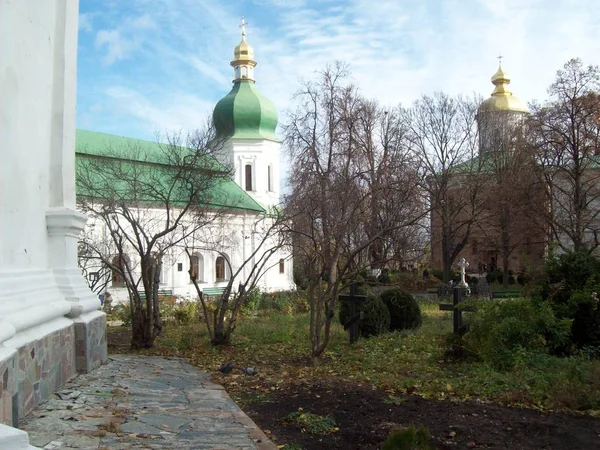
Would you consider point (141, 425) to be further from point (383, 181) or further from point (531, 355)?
point (383, 181)

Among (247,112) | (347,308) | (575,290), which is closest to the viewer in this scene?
(575,290)

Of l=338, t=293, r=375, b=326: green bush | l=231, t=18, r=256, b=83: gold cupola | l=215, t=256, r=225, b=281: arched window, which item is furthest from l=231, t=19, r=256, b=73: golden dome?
l=338, t=293, r=375, b=326: green bush

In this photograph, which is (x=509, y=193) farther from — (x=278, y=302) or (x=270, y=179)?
(x=270, y=179)

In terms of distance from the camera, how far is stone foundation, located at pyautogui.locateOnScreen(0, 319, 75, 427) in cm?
413

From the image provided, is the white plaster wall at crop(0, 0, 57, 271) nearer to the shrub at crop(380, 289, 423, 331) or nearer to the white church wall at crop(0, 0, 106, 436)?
the white church wall at crop(0, 0, 106, 436)

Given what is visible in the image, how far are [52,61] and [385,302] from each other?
29.1 ft

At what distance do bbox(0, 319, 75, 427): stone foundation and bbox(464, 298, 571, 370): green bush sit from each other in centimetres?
516

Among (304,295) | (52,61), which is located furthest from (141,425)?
(304,295)

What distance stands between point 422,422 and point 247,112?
35660 mm

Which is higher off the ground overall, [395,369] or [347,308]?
[347,308]

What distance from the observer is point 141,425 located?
15.9 feet

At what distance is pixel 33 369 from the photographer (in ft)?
16.3

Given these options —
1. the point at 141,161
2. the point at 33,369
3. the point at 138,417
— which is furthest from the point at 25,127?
the point at 141,161

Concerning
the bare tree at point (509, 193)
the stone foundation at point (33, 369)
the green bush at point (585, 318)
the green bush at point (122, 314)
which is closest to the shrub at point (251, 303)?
the green bush at point (122, 314)
